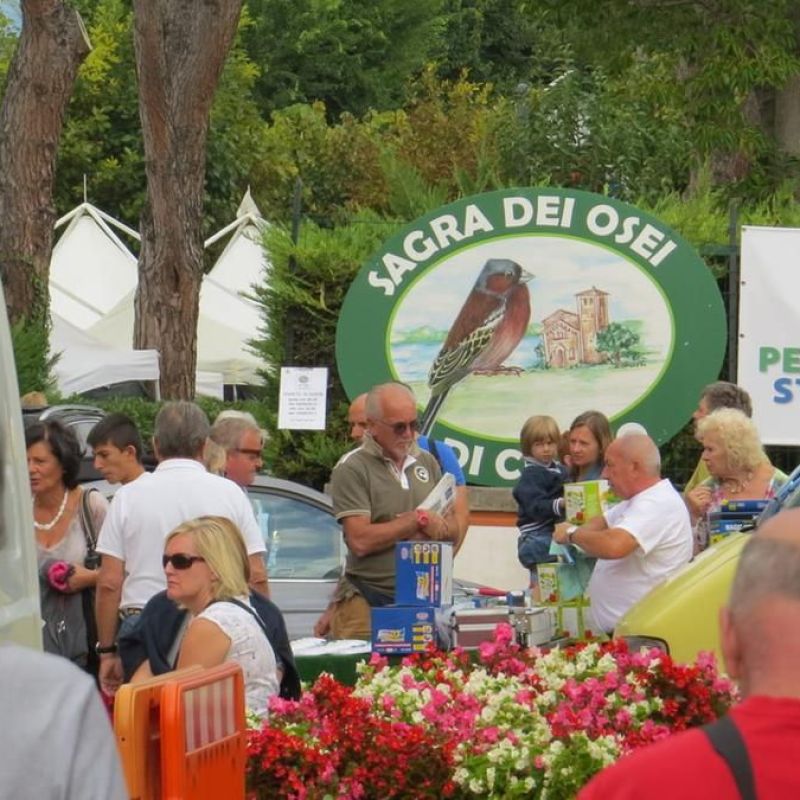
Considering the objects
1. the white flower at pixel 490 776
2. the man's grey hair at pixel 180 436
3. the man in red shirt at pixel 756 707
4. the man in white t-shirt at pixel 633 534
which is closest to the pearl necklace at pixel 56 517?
the man's grey hair at pixel 180 436

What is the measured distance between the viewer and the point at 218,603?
624 centimetres

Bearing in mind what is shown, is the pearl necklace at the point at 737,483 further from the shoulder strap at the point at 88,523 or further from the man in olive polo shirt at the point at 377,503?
the shoulder strap at the point at 88,523

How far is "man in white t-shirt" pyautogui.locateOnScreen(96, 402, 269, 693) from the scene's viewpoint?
7422mm

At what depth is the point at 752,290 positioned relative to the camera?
13695 millimetres

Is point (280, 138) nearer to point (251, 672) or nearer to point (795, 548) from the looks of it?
point (251, 672)

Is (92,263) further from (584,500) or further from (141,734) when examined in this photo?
(141,734)

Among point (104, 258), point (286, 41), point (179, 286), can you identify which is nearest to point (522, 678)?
point (179, 286)

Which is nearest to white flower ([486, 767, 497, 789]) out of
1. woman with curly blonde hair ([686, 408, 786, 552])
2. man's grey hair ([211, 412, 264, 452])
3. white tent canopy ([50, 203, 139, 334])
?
woman with curly blonde hair ([686, 408, 786, 552])

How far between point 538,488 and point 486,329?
12.0 ft

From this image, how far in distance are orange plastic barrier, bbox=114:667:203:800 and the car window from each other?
604cm

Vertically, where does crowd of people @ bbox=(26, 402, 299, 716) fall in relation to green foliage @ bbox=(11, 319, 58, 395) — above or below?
below

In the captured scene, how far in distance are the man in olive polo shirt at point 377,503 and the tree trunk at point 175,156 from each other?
25.9 ft

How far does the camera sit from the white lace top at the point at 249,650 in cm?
617

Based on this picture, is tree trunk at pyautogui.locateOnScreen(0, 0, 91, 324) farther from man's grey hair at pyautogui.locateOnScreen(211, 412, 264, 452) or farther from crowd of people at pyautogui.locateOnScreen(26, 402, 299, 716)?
crowd of people at pyautogui.locateOnScreen(26, 402, 299, 716)
